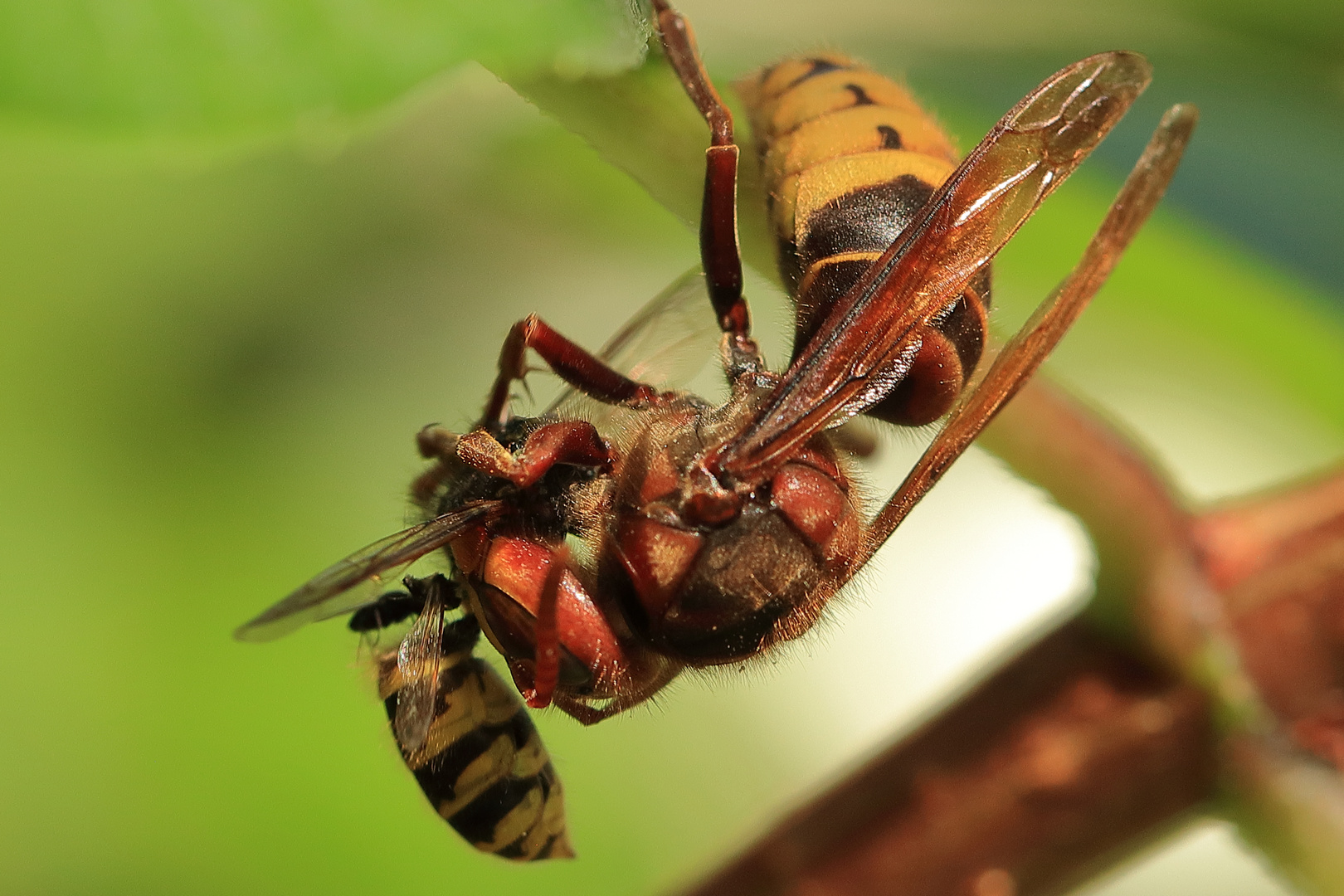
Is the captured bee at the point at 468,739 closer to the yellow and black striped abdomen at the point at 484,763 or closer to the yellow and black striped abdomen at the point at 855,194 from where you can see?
the yellow and black striped abdomen at the point at 484,763

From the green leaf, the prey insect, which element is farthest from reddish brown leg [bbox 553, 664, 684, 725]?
the green leaf

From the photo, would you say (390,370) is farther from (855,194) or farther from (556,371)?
(855,194)

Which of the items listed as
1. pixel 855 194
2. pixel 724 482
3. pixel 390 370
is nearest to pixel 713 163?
pixel 855 194

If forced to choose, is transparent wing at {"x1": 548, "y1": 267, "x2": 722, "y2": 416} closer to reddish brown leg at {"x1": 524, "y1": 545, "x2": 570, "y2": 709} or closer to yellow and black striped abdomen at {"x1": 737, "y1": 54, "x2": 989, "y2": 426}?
yellow and black striped abdomen at {"x1": 737, "y1": 54, "x2": 989, "y2": 426}

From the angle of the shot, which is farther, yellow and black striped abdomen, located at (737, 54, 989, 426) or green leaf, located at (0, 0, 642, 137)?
yellow and black striped abdomen, located at (737, 54, 989, 426)

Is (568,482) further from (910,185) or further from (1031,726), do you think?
(1031,726)

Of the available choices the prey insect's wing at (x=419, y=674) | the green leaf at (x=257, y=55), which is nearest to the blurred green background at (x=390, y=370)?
the green leaf at (x=257, y=55)
